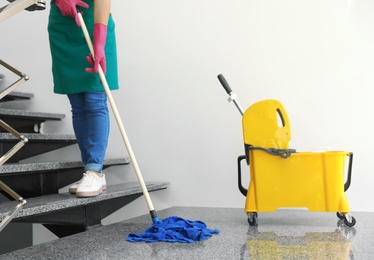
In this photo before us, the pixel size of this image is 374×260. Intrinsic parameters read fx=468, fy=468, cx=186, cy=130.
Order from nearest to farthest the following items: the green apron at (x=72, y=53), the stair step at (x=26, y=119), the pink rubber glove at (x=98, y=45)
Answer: the pink rubber glove at (x=98, y=45) < the green apron at (x=72, y=53) < the stair step at (x=26, y=119)

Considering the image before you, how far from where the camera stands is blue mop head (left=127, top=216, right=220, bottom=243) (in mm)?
1556

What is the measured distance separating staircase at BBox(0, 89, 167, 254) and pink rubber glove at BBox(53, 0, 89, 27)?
0.62m

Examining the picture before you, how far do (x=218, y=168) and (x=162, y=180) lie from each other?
0.33 m

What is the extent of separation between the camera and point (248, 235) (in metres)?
1.66

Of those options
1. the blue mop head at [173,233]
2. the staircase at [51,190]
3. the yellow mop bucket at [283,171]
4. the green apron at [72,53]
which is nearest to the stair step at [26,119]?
the staircase at [51,190]

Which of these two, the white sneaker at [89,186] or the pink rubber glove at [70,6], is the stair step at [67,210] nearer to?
the white sneaker at [89,186]

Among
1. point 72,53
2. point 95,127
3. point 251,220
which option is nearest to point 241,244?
point 251,220

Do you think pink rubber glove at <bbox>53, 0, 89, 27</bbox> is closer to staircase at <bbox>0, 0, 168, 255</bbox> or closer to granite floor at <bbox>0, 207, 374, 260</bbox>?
staircase at <bbox>0, 0, 168, 255</bbox>

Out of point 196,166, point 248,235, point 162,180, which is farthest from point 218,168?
point 248,235

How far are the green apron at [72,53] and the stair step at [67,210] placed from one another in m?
0.45

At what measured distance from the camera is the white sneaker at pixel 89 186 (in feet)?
5.87

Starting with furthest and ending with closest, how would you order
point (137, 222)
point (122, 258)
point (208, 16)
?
point (208, 16) < point (137, 222) < point (122, 258)

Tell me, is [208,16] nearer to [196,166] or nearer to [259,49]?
[259,49]

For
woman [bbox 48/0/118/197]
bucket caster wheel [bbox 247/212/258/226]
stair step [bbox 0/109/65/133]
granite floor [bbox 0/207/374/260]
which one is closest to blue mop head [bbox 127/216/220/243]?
granite floor [bbox 0/207/374/260]
